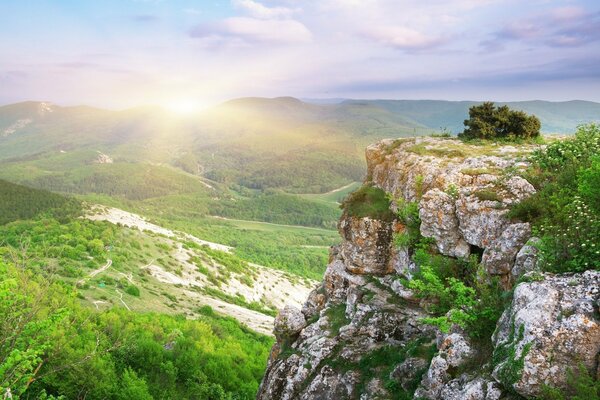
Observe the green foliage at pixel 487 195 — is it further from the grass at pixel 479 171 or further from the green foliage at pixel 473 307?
the green foliage at pixel 473 307

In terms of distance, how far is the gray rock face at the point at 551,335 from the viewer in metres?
9.87

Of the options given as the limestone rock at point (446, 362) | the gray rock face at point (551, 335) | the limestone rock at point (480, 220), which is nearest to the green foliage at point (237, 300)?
the limestone rock at point (480, 220)

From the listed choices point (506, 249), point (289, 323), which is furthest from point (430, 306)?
point (289, 323)

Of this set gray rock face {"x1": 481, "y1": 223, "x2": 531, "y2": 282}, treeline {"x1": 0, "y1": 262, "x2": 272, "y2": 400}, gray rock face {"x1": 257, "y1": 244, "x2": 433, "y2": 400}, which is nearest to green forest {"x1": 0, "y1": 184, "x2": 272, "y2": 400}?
treeline {"x1": 0, "y1": 262, "x2": 272, "y2": 400}

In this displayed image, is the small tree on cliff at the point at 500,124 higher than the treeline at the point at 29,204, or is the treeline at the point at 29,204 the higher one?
the small tree on cliff at the point at 500,124

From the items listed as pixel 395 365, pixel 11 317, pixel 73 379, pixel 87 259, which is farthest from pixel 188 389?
pixel 87 259

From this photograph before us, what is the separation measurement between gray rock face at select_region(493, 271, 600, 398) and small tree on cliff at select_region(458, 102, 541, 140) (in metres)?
20.0

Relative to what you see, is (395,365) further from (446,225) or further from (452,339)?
(446,225)

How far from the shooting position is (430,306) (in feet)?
57.1

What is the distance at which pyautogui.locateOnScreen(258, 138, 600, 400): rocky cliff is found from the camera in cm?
1039

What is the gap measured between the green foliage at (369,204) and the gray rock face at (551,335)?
46.2ft

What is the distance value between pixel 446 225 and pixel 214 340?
3588 centimetres

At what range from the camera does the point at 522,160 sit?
71.4ft

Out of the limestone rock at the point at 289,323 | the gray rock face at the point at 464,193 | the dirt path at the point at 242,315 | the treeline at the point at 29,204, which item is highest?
the gray rock face at the point at 464,193
